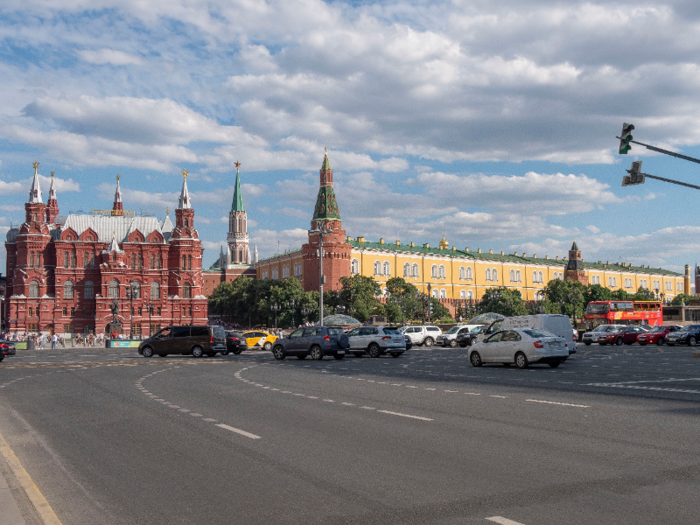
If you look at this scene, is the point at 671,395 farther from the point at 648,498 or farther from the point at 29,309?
the point at 29,309

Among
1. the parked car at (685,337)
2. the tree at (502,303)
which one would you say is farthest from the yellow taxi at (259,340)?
the tree at (502,303)

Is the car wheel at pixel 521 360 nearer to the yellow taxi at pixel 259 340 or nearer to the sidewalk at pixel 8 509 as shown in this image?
the sidewalk at pixel 8 509

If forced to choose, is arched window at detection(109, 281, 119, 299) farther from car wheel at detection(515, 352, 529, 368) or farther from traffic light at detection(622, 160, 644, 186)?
traffic light at detection(622, 160, 644, 186)

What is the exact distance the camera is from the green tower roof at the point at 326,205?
119 m

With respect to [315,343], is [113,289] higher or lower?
higher

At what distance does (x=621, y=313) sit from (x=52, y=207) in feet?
294

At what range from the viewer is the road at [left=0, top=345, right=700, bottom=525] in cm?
638

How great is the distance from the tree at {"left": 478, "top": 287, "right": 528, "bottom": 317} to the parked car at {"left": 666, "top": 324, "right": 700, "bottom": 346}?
70.0 meters

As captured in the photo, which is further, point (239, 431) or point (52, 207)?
point (52, 207)

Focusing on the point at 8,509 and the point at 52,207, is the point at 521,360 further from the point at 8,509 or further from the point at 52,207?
the point at 52,207

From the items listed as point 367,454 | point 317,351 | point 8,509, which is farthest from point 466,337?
point 8,509

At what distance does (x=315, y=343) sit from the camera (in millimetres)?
33750

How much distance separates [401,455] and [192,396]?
28.1 ft

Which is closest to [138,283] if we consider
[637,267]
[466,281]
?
[466,281]
